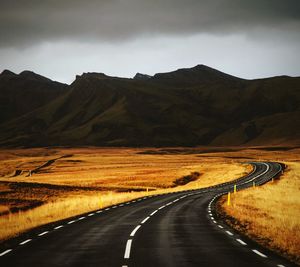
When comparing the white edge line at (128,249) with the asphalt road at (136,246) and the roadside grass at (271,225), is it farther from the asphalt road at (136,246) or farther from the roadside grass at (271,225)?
the roadside grass at (271,225)

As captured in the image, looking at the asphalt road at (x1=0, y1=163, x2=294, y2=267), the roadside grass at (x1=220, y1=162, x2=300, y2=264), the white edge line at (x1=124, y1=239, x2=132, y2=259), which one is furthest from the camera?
the roadside grass at (x1=220, y1=162, x2=300, y2=264)

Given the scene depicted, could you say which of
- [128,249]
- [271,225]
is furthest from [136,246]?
[271,225]

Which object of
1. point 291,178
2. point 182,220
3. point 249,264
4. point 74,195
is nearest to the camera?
point 249,264


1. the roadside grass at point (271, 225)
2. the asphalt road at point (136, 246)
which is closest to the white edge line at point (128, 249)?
the asphalt road at point (136, 246)

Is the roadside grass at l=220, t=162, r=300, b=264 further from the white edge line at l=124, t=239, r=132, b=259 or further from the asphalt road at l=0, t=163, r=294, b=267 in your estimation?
the white edge line at l=124, t=239, r=132, b=259

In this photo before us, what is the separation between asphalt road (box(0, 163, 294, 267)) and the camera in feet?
42.1

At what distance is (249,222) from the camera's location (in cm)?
2238

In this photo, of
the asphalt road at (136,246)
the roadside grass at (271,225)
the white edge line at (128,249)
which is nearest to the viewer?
the asphalt road at (136,246)

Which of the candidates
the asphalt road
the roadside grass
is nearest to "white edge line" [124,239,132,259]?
the asphalt road

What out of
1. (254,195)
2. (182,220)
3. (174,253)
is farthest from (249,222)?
(254,195)

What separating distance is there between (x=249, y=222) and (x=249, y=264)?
33.7 feet

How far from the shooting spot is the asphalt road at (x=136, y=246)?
12.8 meters

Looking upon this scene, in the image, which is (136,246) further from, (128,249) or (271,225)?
(271,225)

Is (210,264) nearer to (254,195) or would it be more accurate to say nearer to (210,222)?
(210,222)
